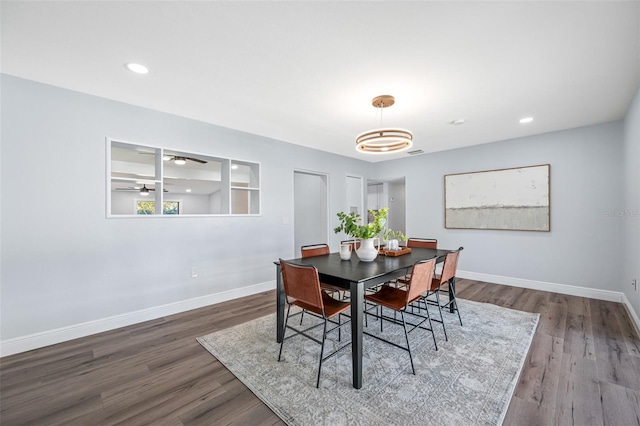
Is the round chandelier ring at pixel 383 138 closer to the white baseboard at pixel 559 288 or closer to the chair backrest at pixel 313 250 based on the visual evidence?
the chair backrest at pixel 313 250

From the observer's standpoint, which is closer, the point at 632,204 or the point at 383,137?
the point at 383,137

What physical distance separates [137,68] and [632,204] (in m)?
5.25

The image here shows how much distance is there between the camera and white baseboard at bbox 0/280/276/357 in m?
2.39

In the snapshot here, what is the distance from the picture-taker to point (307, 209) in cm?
573

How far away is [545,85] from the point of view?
2559 millimetres

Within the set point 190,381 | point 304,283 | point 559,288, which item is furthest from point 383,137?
point 559,288

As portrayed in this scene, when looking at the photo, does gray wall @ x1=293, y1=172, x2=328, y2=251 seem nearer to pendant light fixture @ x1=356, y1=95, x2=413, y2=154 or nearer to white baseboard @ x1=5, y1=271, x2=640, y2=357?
white baseboard @ x1=5, y1=271, x2=640, y2=357

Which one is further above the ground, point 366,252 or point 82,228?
point 82,228

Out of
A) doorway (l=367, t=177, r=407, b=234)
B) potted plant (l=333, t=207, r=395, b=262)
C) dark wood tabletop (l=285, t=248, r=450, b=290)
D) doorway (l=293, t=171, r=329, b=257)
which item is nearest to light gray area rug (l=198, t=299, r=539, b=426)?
dark wood tabletop (l=285, t=248, r=450, b=290)

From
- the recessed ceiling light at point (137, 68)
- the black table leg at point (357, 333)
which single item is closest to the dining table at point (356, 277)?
the black table leg at point (357, 333)

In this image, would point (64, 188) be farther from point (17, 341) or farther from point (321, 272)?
point (321, 272)

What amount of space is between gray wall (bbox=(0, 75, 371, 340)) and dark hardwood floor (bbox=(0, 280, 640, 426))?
385 mm

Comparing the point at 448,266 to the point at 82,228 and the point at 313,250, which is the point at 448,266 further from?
the point at 82,228

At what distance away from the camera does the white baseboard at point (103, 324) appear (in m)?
2.39
